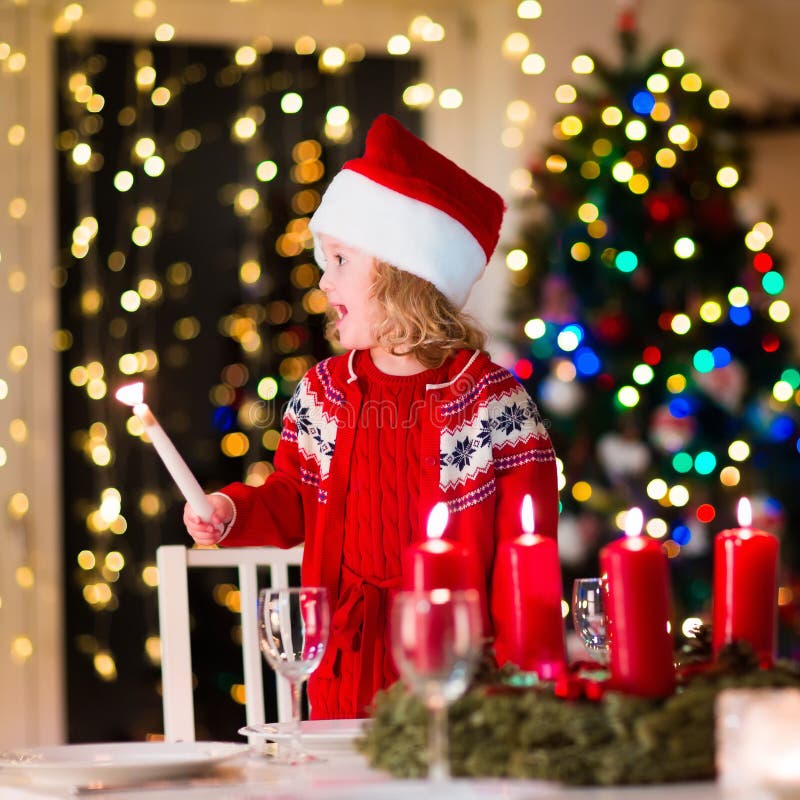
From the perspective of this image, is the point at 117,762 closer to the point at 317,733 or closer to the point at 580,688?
the point at 317,733

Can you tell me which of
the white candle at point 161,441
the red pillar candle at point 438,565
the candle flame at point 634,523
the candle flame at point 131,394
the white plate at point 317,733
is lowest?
the white plate at point 317,733

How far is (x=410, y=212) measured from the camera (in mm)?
1906

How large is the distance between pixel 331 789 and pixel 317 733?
235 millimetres

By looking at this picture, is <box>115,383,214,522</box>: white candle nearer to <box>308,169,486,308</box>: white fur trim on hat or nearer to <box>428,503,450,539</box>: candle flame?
<box>428,503,450,539</box>: candle flame

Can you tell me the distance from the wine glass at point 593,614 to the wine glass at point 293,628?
317mm

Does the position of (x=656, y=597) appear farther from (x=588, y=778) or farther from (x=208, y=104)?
(x=208, y=104)

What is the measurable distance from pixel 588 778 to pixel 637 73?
8.47 feet

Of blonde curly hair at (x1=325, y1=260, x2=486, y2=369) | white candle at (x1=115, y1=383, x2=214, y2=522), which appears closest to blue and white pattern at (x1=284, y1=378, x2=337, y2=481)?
blonde curly hair at (x1=325, y1=260, x2=486, y2=369)

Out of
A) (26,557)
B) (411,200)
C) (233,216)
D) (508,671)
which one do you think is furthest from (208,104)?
(508,671)

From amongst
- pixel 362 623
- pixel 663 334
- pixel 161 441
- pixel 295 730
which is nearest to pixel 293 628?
pixel 295 730

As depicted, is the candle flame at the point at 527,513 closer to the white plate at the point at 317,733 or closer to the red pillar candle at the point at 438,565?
the red pillar candle at the point at 438,565

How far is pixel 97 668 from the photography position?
11.0ft

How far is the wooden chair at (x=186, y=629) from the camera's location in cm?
160

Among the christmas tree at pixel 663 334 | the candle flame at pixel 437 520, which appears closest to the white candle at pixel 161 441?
the candle flame at pixel 437 520
